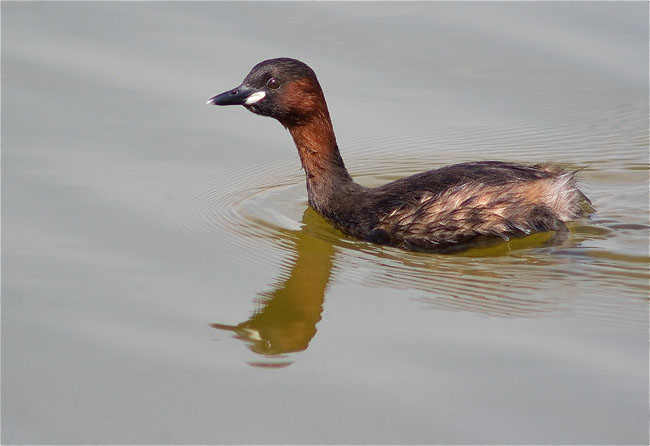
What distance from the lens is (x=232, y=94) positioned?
7.59 m

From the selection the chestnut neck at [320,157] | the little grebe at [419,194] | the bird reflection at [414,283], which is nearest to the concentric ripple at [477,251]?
the bird reflection at [414,283]

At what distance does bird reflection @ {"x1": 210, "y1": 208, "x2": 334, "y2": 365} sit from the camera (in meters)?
5.82

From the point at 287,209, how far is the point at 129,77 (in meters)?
2.21

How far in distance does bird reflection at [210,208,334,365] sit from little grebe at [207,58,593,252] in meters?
0.39

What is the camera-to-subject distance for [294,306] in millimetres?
6305

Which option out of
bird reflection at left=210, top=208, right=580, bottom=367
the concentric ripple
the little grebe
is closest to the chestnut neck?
the little grebe

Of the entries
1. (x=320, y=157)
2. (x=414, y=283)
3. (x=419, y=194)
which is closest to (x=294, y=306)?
(x=414, y=283)

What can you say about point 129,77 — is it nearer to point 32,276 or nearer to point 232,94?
point 232,94

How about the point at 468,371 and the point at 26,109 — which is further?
the point at 26,109

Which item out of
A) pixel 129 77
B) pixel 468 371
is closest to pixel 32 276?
pixel 468 371

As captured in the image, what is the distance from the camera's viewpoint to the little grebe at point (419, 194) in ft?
23.7

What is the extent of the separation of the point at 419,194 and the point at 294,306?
1437mm

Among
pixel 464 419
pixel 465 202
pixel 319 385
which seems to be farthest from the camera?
pixel 465 202

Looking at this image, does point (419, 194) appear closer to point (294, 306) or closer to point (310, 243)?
point (310, 243)
